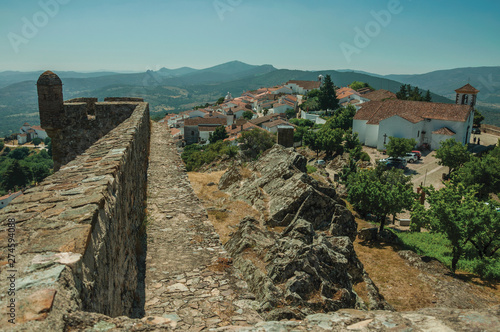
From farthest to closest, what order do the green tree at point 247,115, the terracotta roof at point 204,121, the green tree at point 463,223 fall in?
the green tree at point 247,115 < the terracotta roof at point 204,121 < the green tree at point 463,223

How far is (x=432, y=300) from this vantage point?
12.2m

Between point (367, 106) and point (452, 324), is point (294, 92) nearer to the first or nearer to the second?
point (367, 106)

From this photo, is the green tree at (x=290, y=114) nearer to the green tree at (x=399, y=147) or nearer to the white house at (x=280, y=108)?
the white house at (x=280, y=108)

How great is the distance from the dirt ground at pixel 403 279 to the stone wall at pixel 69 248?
264 inches

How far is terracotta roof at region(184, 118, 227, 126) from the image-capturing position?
7625 cm

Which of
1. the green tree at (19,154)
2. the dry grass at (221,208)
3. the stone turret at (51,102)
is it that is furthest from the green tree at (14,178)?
the stone turret at (51,102)

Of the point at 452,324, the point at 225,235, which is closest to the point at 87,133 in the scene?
the point at 225,235

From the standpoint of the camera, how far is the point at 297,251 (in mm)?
7445

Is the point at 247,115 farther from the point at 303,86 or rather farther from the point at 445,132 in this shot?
the point at 445,132

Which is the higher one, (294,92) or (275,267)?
(294,92)

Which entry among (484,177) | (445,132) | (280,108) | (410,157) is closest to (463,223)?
(484,177)

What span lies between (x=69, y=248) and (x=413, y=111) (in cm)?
5092

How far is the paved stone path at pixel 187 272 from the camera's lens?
4.37 meters

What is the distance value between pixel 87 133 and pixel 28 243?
31.2 ft
